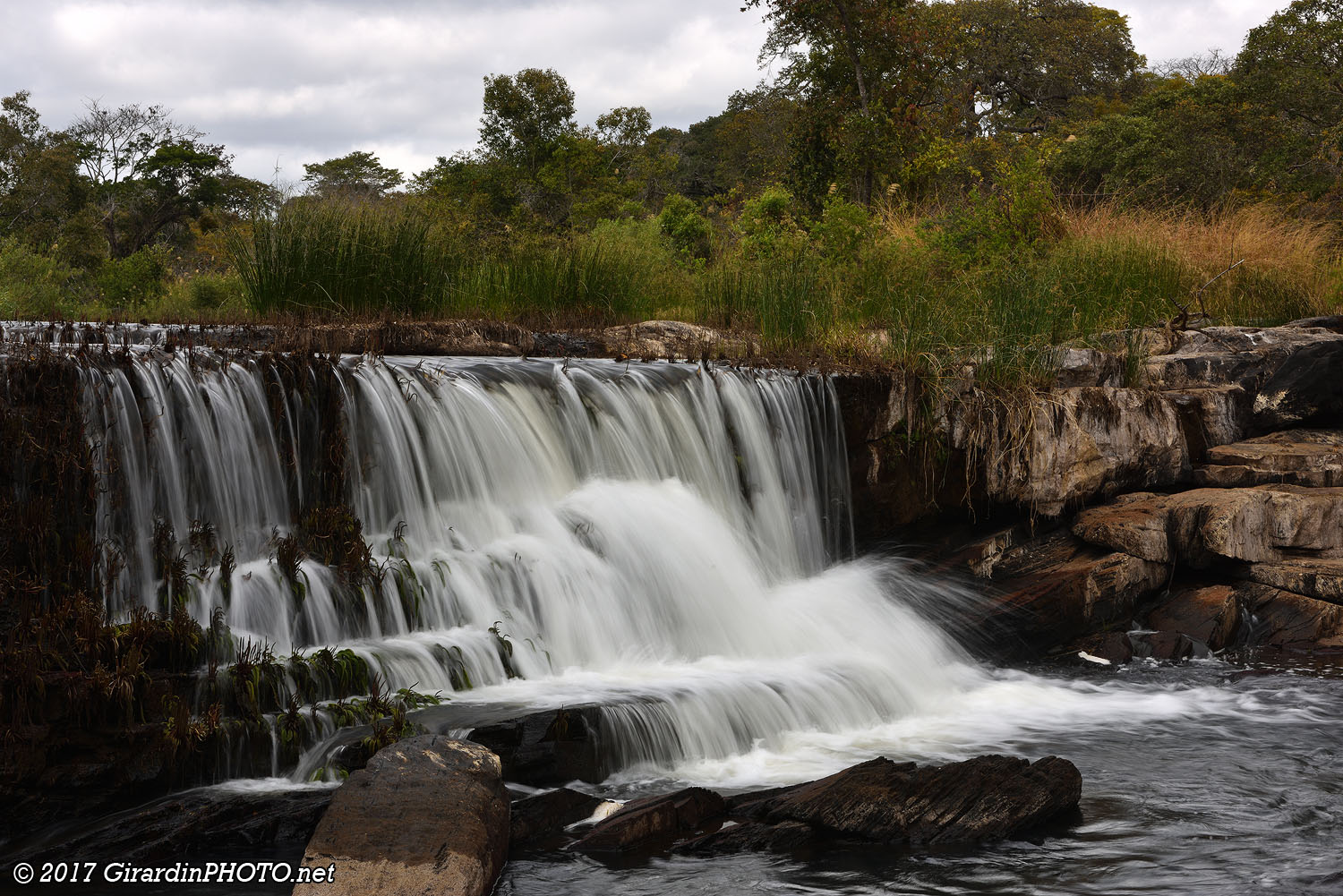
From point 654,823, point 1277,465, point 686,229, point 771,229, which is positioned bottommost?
point 654,823

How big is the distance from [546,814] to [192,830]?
1.37 metres

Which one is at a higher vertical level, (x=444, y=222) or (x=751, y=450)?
(x=444, y=222)

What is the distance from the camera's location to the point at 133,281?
862 inches

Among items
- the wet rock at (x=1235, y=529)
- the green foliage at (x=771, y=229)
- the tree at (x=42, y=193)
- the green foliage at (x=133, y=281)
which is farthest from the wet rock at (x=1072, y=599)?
the tree at (x=42, y=193)

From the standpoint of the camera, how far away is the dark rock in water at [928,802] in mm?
4465

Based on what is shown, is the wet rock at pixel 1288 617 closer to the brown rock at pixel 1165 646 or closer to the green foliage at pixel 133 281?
the brown rock at pixel 1165 646

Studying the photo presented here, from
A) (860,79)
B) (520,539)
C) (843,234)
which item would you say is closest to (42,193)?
(860,79)

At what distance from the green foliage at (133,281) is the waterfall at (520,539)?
51.6 ft

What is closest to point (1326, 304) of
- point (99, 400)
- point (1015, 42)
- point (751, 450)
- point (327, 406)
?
point (751, 450)

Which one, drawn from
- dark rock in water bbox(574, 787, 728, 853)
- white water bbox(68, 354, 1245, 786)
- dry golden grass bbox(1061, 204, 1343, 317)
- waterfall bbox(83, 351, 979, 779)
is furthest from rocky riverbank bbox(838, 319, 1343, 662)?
dark rock in water bbox(574, 787, 728, 853)

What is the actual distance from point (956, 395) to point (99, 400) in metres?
6.47

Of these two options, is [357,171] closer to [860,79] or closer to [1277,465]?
[860,79]

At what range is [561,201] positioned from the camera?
28.8 metres

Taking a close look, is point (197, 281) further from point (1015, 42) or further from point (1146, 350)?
point (1015, 42)
